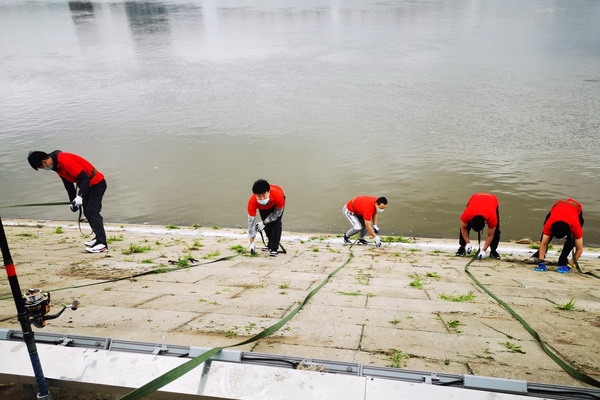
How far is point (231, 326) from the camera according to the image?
113 inches

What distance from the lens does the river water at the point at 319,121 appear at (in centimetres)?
1148

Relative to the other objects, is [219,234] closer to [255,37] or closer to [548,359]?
[548,359]

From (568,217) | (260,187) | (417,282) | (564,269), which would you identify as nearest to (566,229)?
(568,217)

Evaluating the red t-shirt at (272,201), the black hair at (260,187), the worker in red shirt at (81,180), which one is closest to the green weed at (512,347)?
the black hair at (260,187)

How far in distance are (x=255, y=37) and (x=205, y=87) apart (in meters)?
22.5

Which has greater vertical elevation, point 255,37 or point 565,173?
point 255,37

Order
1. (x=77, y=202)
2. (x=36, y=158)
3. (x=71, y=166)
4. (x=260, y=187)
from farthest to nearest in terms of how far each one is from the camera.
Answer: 1. (x=77, y=202)
2. (x=71, y=166)
3. (x=260, y=187)
4. (x=36, y=158)

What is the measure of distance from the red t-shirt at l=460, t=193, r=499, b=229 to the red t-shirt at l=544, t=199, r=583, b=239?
2.54ft

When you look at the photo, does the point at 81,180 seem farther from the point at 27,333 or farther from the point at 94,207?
the point at 27,333

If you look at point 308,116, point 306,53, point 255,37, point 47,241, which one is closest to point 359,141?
point 308,116

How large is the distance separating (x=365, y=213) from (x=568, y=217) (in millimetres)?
3282

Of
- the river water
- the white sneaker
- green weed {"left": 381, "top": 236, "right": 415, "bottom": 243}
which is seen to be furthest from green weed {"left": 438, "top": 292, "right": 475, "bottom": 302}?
the river water

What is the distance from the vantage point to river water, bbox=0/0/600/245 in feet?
37.7

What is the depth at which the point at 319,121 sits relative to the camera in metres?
18.9
